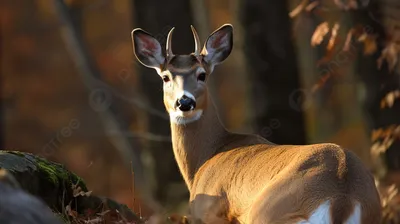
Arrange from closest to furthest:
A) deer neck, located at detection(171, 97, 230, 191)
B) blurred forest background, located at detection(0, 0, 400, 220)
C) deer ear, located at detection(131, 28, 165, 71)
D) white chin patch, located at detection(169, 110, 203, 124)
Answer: white chin patch, located at detection(169, 110, 203, 124)
deer neck, located at detection(171, 97, 230, 191)
deer ear, located at detection(131, 28, 165, 71)
blurred forest background, located at detection(0, 0, 400, 220)

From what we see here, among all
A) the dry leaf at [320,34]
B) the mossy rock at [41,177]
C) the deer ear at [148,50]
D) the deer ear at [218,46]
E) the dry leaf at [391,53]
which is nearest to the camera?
the mossy rock at [41,177]

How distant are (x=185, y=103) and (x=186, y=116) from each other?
1.65ft

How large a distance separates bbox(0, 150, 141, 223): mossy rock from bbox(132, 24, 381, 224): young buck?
0.77 meters

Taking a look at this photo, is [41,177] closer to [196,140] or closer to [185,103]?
[185,103]

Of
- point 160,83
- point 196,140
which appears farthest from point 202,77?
point 160,83

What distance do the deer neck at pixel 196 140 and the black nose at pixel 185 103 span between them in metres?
0.58

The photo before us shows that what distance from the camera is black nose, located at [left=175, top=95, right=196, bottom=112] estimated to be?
937 cm

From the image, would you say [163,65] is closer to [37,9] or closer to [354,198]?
[354,198]

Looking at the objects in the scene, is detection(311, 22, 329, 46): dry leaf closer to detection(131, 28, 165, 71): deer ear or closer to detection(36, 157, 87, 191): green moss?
detection(131, 28, 165, 71): deer ear

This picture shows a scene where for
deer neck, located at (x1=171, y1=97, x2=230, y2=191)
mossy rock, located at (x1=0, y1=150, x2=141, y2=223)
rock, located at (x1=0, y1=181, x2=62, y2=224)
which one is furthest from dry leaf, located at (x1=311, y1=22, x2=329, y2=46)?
rock, located at (x1=0, y1=181, x2=62, y2=224)

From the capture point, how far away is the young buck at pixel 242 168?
7461 mm

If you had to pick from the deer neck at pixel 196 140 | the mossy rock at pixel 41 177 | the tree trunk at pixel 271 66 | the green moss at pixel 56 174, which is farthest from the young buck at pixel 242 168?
the tree trunk at pixel 271 66

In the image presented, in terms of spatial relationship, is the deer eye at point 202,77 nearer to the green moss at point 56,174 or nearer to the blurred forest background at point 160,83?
the blurred forest background at point 160,83

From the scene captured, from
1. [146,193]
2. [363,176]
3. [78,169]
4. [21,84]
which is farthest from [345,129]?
[363,176]
